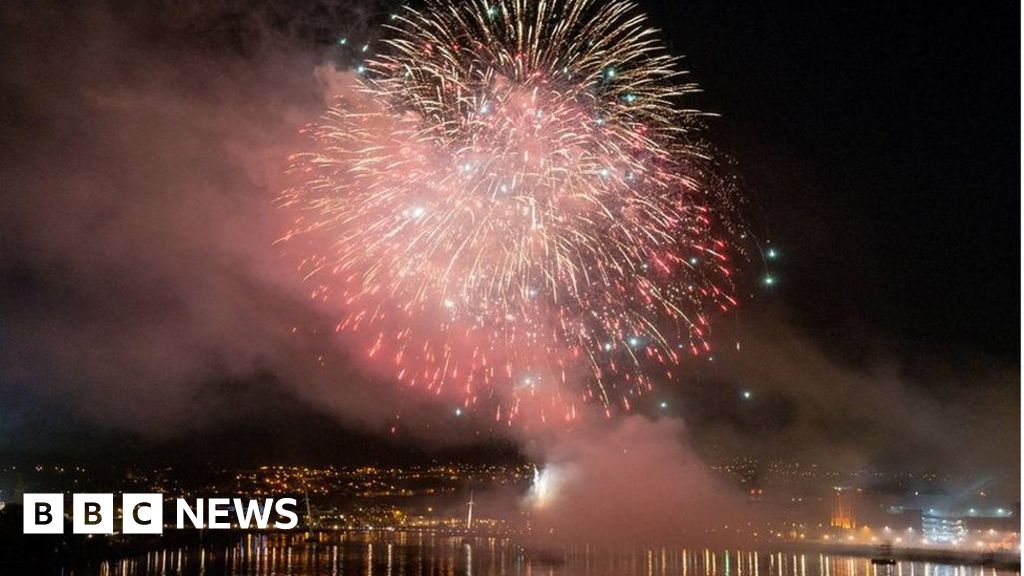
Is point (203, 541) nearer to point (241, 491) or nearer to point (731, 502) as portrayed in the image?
point (241, 491)

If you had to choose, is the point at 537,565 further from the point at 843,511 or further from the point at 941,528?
the point at 941,528

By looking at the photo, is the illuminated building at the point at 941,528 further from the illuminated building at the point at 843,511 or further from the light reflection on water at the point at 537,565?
the light reflection on water at the point at 537,565

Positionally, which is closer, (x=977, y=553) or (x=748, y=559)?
(x=748, y=559)

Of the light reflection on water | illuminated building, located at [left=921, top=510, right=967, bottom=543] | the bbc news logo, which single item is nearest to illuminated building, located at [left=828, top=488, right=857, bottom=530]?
illuminated building, located at [left=921, top=510, right=967, bottom=543]

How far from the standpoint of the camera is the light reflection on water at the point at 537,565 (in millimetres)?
60344

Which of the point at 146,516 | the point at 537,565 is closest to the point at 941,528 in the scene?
the point at 537,565

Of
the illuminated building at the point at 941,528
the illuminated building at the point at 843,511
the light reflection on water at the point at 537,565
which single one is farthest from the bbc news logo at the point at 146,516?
the illuminated building at the point at 941,528

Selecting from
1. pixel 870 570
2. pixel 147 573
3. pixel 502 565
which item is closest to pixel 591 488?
pixel 502 565

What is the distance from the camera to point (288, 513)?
2675 cm

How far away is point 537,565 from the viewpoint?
6550 centimetres

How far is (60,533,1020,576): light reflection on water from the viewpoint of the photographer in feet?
198

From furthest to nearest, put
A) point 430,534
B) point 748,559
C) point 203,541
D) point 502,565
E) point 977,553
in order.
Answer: point 430,534 < point 203,541 < point 977,553 < point 748,559 < point 502,565

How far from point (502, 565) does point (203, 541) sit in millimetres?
61072

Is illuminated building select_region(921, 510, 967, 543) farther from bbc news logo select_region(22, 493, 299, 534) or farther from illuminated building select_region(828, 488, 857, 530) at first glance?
bbc news logo select_region(22, 493, 299, 534)
